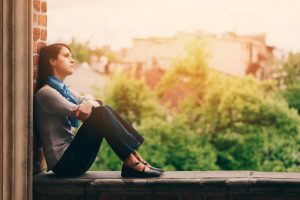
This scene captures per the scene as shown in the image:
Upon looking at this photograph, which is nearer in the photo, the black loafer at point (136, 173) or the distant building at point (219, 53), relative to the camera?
the black loafer at point (136, 173)

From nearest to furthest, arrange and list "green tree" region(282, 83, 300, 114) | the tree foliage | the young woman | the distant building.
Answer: the young woman < the tree foliage < the distant building < "green tree" region(282, 83, 300, 114)

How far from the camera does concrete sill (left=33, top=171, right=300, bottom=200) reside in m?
3.52

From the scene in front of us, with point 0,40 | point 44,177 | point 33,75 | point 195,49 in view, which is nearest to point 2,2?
point 0,40

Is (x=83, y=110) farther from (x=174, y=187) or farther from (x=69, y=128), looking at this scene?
(x=174, y=187)

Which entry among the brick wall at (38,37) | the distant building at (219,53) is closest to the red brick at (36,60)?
the brick wall at (38,37)

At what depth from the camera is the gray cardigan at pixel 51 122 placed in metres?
3.67

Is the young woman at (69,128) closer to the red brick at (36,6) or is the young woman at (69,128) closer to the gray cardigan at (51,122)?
the gray cardigan at (51,122)

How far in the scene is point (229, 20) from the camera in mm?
27016

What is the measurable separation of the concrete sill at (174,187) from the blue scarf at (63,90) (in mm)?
360

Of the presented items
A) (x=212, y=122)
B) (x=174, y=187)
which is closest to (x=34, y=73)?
(x=174, y=187)

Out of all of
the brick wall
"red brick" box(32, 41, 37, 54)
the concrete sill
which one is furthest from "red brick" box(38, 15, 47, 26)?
the concrete sill

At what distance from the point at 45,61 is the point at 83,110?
384mm

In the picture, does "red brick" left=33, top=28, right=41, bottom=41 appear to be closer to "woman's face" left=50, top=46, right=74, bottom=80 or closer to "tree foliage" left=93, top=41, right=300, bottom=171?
"woman's face" left=50, top=46, right=74, bottom=80

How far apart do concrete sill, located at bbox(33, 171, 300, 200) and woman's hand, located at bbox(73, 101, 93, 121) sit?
12.5 inches
